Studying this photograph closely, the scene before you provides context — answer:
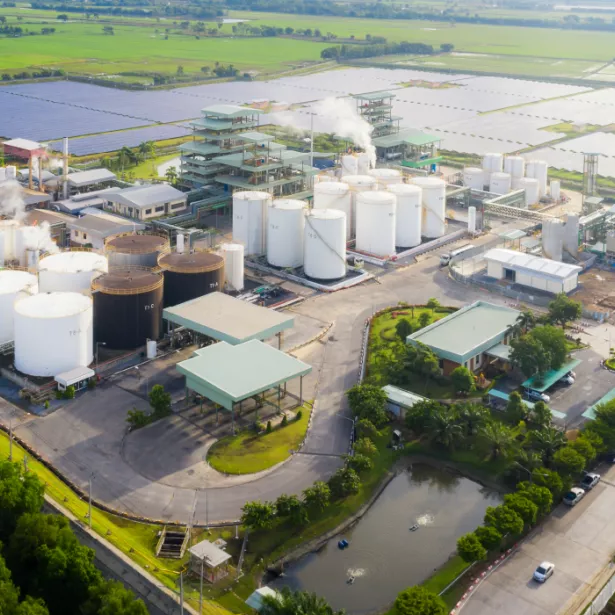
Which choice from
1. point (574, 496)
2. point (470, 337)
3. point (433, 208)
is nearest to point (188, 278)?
point (470, 337)

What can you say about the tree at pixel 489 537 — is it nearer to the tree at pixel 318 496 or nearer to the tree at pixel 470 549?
the tree at pixel 470 549

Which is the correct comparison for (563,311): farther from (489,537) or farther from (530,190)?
(530,190)

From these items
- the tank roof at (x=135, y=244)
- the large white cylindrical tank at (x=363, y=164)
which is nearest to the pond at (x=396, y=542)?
the tank roof at (x=135, y=244)

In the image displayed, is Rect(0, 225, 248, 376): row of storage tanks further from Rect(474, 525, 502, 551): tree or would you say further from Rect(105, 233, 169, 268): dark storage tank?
Rect(474, 525, 502, 551): tree

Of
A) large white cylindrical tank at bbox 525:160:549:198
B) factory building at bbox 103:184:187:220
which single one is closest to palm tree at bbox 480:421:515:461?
factory building at bbox 103:184:187:220

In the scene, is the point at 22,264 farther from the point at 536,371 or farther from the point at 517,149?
the point at 517,149

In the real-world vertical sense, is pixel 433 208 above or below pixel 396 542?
above
